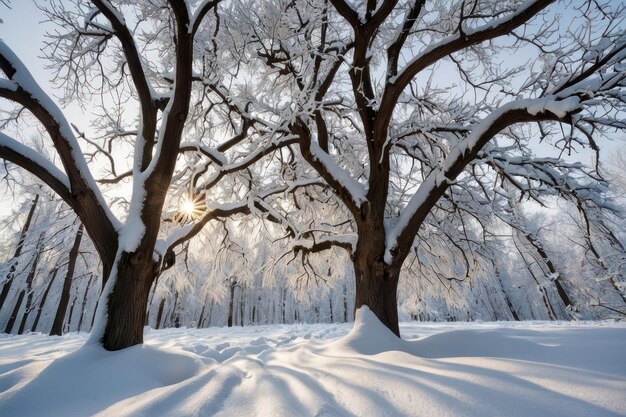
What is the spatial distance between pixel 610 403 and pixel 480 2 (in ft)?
15.8

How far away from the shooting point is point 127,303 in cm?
289

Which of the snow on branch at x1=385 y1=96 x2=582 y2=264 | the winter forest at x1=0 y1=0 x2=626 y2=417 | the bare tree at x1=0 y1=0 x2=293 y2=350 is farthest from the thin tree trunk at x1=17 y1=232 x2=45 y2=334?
the snow on branch at x1=385 y1=96 x2=582 y2=264

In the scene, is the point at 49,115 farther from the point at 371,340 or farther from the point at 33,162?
the point at 371,340

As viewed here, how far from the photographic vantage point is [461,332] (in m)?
2.87

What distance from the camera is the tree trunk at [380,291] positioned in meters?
3.57

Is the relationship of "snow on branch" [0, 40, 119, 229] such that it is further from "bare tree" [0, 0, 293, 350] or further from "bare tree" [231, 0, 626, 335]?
"bare tree" [231, 0, 626, 335]

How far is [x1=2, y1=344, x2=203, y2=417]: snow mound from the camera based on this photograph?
162 centimetres

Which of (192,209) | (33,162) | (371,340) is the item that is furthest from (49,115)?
(371,340)

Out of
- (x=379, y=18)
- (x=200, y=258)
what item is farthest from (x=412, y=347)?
(x=200, y=258)

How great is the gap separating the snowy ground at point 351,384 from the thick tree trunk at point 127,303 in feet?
0.64

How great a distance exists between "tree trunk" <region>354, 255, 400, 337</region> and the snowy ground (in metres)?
1.03

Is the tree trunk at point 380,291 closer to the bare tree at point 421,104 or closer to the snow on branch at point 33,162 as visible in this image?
the bare tree at point 421,104

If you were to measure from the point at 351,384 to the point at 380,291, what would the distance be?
2205 mm

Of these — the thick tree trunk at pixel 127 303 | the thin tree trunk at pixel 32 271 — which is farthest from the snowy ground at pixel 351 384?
the thin tree trunk at pixel 32 271
